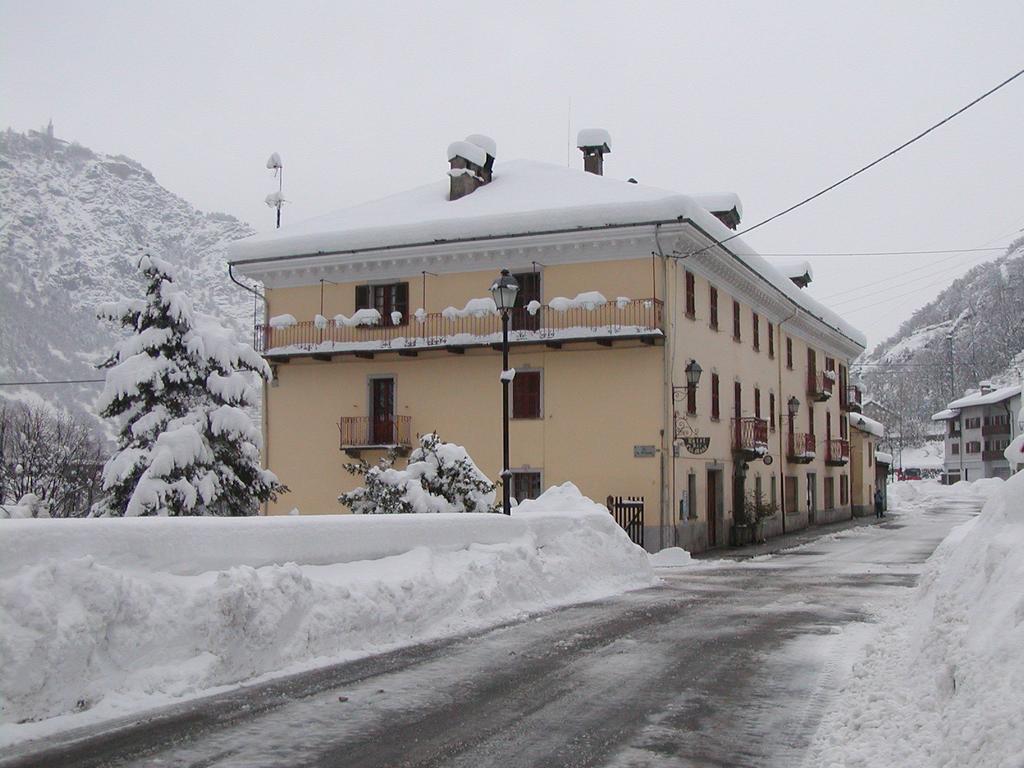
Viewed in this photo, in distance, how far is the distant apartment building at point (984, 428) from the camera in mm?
102188

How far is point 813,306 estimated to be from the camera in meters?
40.7

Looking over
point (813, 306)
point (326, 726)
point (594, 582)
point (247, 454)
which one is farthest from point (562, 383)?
point (326, 726)

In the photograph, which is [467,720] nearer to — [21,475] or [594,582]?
[594,582]

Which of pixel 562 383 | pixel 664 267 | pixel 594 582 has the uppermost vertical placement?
pixel 664 267

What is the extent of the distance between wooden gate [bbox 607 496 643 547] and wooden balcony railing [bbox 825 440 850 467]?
23192 millimetres

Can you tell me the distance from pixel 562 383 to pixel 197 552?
62.1 feet

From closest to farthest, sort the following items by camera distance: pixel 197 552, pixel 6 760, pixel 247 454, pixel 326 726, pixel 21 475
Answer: pixel 6 760, pixel 326 726, pixel 197 552, pixel 247 454, pixel 21 475

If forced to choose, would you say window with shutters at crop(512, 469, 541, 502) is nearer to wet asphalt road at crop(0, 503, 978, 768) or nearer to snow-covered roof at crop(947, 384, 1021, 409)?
wet asphalt road at crop(0, 503, 978, 768)

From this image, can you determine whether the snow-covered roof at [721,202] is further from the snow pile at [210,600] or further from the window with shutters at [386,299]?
the snow pile at [210,600]

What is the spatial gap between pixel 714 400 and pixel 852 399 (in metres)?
25.6

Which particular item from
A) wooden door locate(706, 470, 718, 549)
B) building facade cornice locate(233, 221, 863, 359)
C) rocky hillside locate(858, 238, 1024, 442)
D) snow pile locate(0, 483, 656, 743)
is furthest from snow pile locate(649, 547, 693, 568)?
rocky hillside locate(858, 238, 1024, 442)

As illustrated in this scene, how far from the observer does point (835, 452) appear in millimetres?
45719

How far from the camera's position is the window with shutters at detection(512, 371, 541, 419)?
27188mm

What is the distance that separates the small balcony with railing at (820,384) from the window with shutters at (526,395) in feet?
61.4
